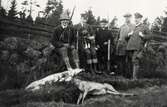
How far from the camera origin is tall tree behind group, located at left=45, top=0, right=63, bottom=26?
984cm

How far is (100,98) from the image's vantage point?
19.4 feet

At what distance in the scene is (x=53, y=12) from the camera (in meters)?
10.7

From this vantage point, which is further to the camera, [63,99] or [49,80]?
[49,80]

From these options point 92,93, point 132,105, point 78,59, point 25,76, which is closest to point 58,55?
point 78,59

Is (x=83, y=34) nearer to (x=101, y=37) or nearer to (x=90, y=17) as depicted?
(x=101, y=37)

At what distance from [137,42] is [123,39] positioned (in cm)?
56

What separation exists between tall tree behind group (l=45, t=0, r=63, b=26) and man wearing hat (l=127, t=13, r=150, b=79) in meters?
2.82

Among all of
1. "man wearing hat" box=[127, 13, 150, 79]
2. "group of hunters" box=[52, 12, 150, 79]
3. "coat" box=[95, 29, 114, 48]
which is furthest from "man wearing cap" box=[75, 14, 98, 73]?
"man wearing hat" box=[127, 13, 150, 79]

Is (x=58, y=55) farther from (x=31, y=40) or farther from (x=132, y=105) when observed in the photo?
(x=132, y=105)

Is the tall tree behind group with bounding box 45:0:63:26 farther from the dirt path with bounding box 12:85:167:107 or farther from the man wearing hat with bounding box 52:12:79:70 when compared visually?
the dirt path with bounding box 12:85:167:107

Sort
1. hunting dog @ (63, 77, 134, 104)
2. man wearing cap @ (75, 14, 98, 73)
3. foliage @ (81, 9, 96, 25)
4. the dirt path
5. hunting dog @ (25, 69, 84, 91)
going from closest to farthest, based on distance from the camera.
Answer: the dirt path → hunting dog @ (63, 77, 134, 104) → hunting dog @ (25, 69, 84, 91) → man wearing cap @ (75, 14, 98, 73) → foliage @ (81, 9, 96, 25)

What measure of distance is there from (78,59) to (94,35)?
1280 mm

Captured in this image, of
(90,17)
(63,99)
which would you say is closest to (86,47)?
(90,17)

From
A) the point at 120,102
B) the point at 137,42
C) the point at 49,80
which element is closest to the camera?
the point at 120,102
